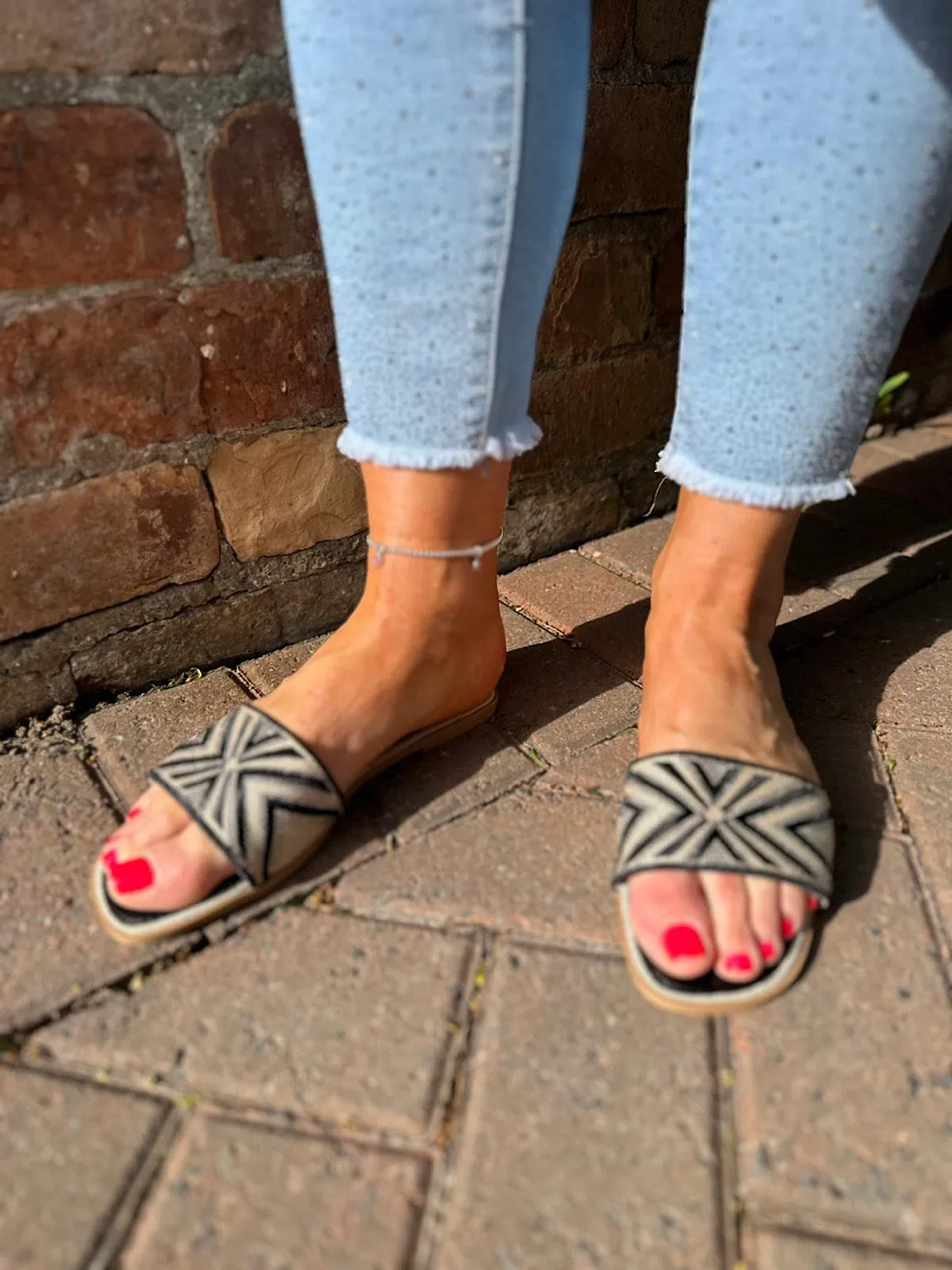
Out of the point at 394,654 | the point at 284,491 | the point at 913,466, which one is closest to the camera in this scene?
the point at 394,654

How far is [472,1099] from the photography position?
68 centimetres

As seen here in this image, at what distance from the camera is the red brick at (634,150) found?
3.92ft

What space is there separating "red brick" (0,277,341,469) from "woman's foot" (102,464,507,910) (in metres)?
0.25

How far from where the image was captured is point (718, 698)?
0.90 meters

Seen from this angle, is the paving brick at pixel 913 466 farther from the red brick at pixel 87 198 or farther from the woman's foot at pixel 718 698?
the red brick at pixel 87 198

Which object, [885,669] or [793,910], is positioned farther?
[885,669]

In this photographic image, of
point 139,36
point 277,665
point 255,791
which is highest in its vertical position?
point 139,36

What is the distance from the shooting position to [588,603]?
4.27 ft

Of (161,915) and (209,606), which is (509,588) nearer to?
(209,606)

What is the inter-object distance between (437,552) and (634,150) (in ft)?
2.31

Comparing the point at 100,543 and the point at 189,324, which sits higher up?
the point at 189,324

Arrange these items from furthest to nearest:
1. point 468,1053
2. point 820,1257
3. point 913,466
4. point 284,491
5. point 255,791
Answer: point 913,466
point 284,491
point 255,791
point 468,1053
point 820,1257

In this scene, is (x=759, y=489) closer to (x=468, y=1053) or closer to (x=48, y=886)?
(x=468, y=1053)

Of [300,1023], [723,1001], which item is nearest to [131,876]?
[300,1023]
